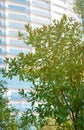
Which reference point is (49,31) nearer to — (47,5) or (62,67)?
(62,67)

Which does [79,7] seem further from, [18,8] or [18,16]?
[18,8]

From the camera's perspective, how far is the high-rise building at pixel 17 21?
264 ft

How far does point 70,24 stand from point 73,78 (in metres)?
1.19

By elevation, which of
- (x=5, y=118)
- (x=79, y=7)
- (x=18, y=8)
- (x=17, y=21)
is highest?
(x=18, y=8)

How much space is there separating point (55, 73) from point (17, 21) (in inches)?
3288

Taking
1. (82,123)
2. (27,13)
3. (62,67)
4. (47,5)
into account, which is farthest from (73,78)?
(47,5)

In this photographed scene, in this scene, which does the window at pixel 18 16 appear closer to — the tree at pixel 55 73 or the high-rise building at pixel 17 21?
the high-rise building at pixel 17 21

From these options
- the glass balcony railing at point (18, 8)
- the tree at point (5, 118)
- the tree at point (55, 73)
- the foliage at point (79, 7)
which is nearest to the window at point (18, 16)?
the glass balcony railing at point (18, 8)

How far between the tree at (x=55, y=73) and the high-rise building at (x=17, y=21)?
71009mm

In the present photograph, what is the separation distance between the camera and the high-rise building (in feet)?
264

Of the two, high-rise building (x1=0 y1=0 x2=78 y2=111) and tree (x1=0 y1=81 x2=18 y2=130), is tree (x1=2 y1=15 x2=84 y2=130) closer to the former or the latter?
tree (x1=0 y1=81 x2=18 y2=130)

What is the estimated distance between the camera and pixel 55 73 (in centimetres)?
650

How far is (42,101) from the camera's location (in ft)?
21.3

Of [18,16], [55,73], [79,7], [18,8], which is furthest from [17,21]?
[55,73]
